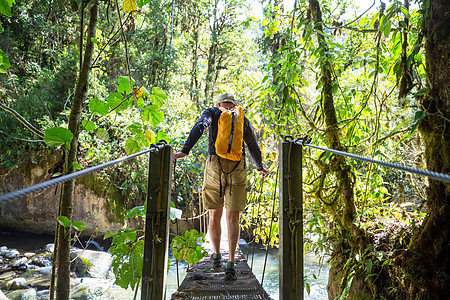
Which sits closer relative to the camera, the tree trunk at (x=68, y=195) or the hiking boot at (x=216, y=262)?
the tree trunk at (x=68, y=195)

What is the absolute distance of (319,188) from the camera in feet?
7.72

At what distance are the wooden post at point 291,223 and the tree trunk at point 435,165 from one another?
22.8 inches

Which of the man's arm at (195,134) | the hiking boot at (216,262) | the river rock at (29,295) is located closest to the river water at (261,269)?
the river rock at (29,295)

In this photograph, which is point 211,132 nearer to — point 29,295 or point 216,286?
point 216,286

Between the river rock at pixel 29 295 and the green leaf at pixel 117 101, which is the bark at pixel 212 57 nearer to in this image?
the river rock at pixel 29 295

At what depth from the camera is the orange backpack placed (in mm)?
2037

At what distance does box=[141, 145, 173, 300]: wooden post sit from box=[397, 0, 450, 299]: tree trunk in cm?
121

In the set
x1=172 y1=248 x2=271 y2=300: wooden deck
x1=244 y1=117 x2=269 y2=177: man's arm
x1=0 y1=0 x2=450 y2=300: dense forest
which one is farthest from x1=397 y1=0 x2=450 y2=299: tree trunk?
x1=244 y1=117 x2=269 y2=177: man's arm

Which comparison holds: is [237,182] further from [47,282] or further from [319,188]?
Result: [47,282]

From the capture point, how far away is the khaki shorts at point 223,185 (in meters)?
2.06

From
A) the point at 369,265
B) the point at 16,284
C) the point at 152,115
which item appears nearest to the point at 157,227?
the point at 152,115

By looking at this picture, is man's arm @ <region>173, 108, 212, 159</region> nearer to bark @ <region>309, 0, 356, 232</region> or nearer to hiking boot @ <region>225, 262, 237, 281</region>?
hiking boot @ <region>225, 262, 237, 281</region>

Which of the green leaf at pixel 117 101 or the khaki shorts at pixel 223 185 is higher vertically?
the green leaf at pixel 117 101

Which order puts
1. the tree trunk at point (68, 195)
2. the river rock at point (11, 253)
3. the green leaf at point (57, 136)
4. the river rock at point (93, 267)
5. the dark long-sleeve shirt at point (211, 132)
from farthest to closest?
the river rock at point (11, 253)
the river rock at point (93, 267)
the dark long-sleeve shirt at point (211, 132)
the tree trunk at point (68, 195)
the green leaf at point (57, 136)
